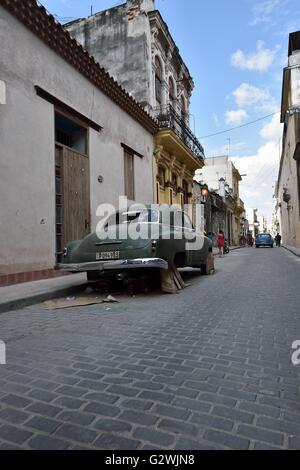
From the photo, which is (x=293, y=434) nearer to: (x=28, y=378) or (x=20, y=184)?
(x=28, y=378)

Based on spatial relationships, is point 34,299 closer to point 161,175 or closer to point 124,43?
point 161,175

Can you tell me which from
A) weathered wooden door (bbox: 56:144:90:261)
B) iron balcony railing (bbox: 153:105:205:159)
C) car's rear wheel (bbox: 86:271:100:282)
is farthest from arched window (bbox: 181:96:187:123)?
car's rear wheel (bbox: 86:271:100:282)

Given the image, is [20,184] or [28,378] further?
[20,184]

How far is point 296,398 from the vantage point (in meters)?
2.15

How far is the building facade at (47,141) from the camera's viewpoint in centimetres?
676

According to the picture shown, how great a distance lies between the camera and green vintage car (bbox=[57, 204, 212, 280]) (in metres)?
5.63

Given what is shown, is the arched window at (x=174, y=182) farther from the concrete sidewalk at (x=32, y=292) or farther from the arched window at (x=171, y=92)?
the concrete sidewalk at (x=32, y=292)

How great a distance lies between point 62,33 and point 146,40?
7712mm

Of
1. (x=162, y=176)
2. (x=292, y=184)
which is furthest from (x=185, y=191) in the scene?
(x=292, y=184)

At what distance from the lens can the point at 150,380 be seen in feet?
8.02

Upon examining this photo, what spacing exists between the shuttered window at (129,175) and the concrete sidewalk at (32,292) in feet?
19.7
